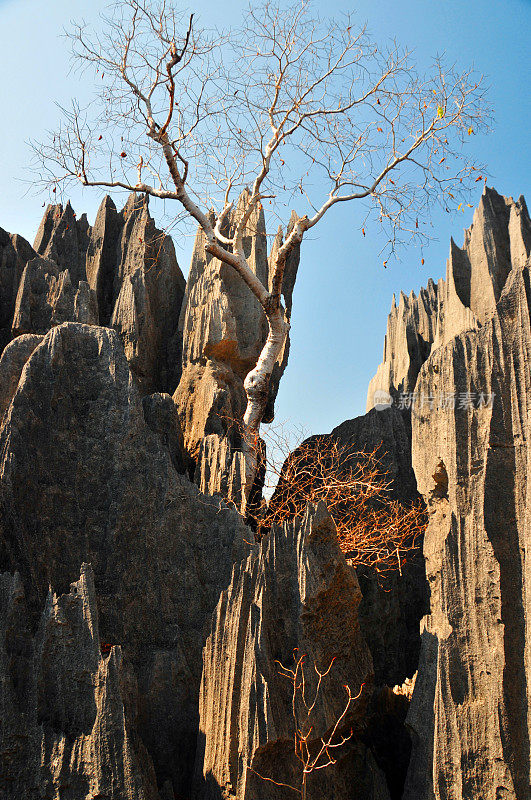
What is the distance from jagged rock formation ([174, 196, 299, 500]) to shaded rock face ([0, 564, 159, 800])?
348 cm

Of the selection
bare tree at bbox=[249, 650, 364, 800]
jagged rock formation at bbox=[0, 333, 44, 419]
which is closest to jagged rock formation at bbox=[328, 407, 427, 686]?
bare tree at bbox=[249, 650, 364, 800]

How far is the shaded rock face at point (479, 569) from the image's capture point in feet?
23.7

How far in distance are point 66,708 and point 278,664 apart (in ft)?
6.60

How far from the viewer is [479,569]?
779cm

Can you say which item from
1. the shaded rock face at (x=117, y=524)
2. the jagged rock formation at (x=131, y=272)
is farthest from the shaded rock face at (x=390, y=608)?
the jagged rock formation at (x=131, y=272)

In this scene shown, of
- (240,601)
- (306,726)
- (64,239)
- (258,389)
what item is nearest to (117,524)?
(240,601)

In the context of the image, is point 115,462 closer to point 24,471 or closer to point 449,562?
point 24,471

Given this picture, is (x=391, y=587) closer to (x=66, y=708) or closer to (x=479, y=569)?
(x=479, y=569)

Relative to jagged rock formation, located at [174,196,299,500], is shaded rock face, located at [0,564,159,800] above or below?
below

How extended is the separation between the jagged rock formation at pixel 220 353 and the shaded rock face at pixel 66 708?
3.48m

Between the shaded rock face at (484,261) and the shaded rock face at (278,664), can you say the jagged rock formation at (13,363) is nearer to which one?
the shaded rock face at (278,664)

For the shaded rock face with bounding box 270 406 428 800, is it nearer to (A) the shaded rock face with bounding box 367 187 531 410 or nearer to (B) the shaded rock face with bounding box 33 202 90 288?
(A) the shaded rock face with bounding box 367 187 531 410

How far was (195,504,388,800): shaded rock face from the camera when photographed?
6.92 meters

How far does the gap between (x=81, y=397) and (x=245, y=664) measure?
3803mm
